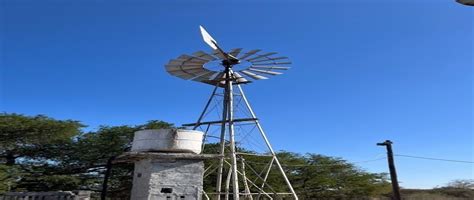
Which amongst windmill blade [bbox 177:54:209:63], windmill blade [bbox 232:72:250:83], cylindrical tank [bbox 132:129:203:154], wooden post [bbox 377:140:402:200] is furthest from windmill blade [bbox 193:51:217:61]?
wooden post [bbox 377:140:402:200]

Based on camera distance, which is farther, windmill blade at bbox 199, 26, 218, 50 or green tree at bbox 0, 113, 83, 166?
green tree at bbox 0, 113, 83, 166

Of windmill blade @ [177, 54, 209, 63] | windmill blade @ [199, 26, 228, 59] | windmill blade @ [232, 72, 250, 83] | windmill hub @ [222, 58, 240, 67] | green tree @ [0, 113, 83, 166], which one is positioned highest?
windmill blade @ [199, 26, 228, 59]

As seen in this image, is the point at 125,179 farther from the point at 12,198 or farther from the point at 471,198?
the point at 471,198

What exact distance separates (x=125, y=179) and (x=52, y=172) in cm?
558

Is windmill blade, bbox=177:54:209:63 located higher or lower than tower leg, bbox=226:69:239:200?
higher

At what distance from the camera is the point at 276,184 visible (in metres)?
35.4

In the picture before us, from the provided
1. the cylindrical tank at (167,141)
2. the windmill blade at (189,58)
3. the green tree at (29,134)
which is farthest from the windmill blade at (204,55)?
the green tree at (29,134)

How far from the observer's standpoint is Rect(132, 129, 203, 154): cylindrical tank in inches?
666

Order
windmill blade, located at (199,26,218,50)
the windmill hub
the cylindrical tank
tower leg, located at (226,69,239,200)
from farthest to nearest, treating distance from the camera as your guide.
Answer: the windmill hub < windmill blade, located at (199,26,218,50) < tower leg, located at (226,69,239,200) < the cylindrical tank

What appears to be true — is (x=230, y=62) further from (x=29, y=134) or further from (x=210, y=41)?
(x=29, y=134)

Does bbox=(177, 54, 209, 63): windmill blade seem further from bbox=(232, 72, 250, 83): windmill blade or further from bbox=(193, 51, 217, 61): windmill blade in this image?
bbox=(232, 72, 250, 83): windmill blade

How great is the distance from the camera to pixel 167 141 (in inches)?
666

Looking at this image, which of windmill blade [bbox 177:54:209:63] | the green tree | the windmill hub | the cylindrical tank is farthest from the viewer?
the green tree

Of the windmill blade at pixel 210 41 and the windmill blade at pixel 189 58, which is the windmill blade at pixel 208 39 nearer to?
the windmill blade at pixel 210 41
